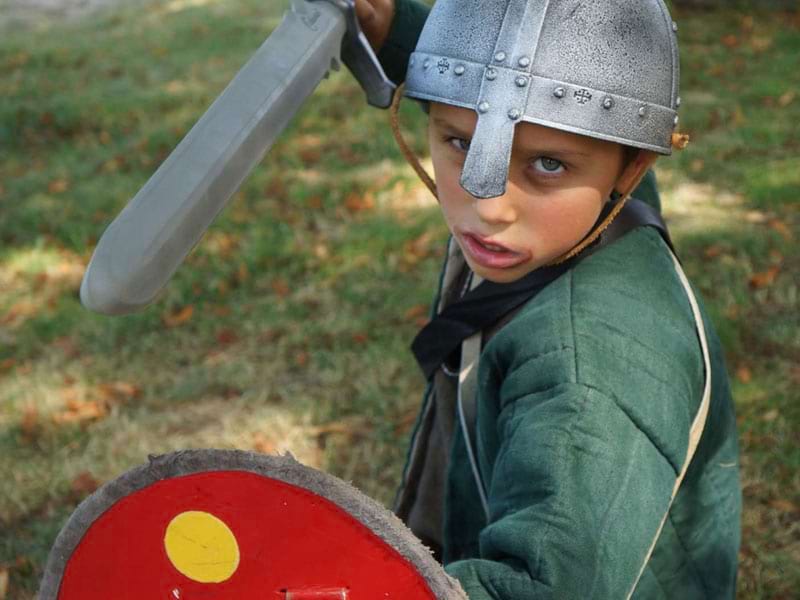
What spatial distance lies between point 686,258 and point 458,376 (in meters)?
2.23

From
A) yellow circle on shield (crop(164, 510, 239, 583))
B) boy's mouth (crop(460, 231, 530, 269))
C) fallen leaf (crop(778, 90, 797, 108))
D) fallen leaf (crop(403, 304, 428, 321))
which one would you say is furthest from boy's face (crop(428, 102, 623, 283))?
fallen leaf (crop(778, 90, 797, 108))

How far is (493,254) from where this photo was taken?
1547mm

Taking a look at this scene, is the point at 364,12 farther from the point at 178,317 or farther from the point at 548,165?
the point at 178,317

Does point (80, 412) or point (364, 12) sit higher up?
point (364, 12)

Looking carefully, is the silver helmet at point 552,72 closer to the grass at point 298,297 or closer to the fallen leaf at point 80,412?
the grass at point 298,297

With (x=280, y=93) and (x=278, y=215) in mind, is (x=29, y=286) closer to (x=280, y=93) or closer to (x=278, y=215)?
(x=278, y=215)

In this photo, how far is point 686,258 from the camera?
152 inches

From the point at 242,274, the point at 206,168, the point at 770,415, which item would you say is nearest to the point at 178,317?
the point at 242,274

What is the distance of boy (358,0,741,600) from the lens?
1296 millimetres

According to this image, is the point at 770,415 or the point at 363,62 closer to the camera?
the point at 363,62

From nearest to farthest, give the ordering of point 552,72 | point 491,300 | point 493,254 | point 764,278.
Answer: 1. point 552,72
2. point 493,254
3. point 491,300
4. point 764,278

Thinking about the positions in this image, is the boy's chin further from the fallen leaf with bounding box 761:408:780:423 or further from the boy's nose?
the fallen leaf with bounding box 761:408:780:423

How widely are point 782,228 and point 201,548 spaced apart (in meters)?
3.46

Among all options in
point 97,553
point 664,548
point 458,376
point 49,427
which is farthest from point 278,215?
point 97,553
